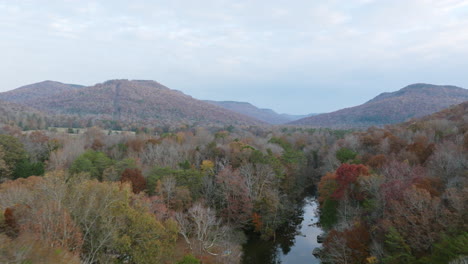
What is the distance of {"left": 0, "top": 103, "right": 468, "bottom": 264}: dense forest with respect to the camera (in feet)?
52.0

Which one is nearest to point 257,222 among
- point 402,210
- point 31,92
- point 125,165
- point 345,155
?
point 402,210

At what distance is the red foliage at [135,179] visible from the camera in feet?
97.3

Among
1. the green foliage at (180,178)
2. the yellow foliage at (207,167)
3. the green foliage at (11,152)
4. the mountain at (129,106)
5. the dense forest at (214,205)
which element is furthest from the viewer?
the mountain at (129,106)

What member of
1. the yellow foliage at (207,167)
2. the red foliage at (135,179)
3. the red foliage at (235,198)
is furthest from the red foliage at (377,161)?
the red foliage at (135,179)

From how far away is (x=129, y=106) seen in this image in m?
126

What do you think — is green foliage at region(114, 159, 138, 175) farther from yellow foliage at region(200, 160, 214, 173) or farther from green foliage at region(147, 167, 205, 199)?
yellow foliage at region(200, 160, 214, 173)

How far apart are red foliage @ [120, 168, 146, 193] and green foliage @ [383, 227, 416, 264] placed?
885 inches

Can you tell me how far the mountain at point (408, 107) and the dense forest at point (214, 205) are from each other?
3167 inches

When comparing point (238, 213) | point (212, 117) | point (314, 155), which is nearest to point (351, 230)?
point (238, 213)

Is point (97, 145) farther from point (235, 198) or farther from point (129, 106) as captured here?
point (129, 106)

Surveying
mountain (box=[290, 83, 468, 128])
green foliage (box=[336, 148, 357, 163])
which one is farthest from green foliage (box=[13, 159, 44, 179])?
mountain (box=[290, 83, 468, 128])

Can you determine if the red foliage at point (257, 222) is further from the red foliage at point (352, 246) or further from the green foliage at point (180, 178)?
the red foliage at point (352, 246)

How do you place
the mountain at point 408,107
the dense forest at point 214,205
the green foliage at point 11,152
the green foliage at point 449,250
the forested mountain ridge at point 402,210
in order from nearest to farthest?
the green foliage at point 449,250, the dense forest at point 214,205, the forested mountain ridge at point 402,210, the green foliage at point 11,152, the mountain at point 408,107

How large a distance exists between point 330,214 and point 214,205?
1212 cm
